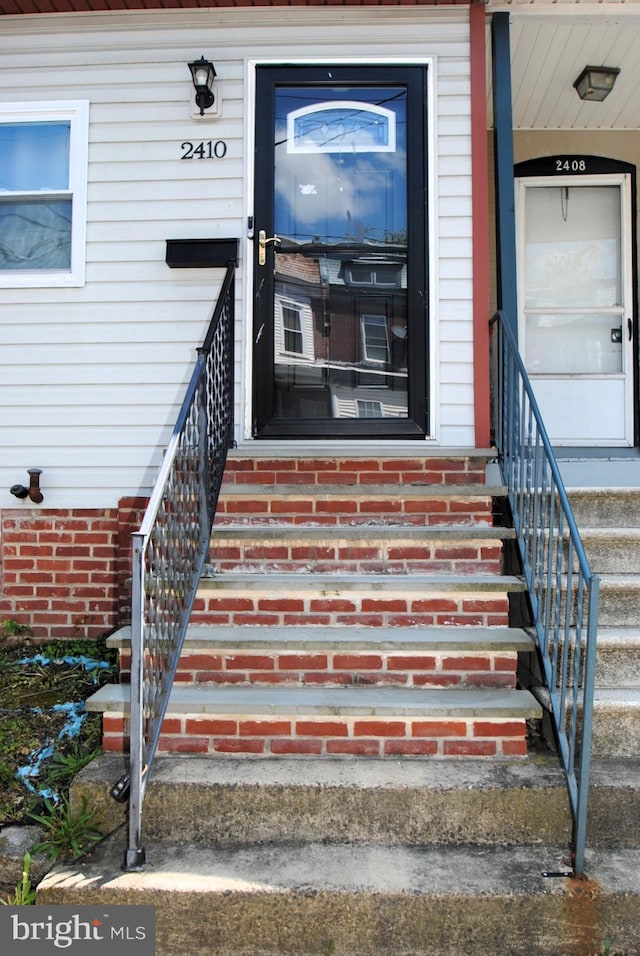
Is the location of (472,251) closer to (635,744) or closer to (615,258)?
(615,258)

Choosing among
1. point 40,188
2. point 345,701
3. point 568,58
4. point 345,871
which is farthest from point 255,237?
point 345,871

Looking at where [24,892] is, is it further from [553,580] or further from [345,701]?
[553,580]

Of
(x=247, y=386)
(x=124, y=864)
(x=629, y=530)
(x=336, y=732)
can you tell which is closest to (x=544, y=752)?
(x=336, y=732)

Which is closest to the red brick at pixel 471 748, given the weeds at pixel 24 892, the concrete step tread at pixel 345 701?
the concrete step tread at pixel 345 701

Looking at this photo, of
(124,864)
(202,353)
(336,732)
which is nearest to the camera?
(124,864)

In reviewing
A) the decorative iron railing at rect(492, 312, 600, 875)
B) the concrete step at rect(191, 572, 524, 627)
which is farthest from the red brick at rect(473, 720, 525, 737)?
the concrete step at rect(191, 572, 524, 627)

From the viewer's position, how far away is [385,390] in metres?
4.07

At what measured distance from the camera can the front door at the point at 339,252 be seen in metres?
4.05

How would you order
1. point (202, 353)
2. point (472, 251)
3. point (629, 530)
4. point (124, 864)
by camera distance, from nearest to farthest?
point (124, 864) < point (202, 353) < point (629, 530) < point (472, 251)

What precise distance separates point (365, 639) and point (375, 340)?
190 centimetres

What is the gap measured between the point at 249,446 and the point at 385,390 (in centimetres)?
85

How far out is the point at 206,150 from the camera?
408 centimetres

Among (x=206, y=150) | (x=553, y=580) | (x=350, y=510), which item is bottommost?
(x=553, y=580)

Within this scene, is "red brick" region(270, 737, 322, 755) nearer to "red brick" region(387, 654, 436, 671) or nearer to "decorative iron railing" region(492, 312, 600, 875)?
"red brick" region(387, 654, 436, 671)
